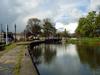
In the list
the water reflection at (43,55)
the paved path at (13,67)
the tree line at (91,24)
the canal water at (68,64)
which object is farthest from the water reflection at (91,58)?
the tree line at (91,24)

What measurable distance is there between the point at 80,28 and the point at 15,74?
264ft

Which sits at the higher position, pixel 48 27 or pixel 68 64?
pixel 48 27

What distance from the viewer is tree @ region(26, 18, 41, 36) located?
118188 mm

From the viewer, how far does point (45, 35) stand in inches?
5010

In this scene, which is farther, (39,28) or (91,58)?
(39,28)

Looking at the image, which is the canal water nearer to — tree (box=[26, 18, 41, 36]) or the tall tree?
the tall tree

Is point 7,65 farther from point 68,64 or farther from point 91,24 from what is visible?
point 91,24

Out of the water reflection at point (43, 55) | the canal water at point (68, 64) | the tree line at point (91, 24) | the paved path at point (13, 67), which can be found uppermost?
the tree line at point (91, 24)

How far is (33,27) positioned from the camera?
396 ft

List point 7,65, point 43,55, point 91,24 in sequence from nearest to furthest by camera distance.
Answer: point 7,65, point 43,55, point 91,24

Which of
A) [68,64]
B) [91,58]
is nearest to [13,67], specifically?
[68,64]

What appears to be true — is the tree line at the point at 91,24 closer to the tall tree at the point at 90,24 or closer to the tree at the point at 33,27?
the tall tree at the point at 90,24

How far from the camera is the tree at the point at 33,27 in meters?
118

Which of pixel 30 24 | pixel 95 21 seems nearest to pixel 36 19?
pixel 30 24
